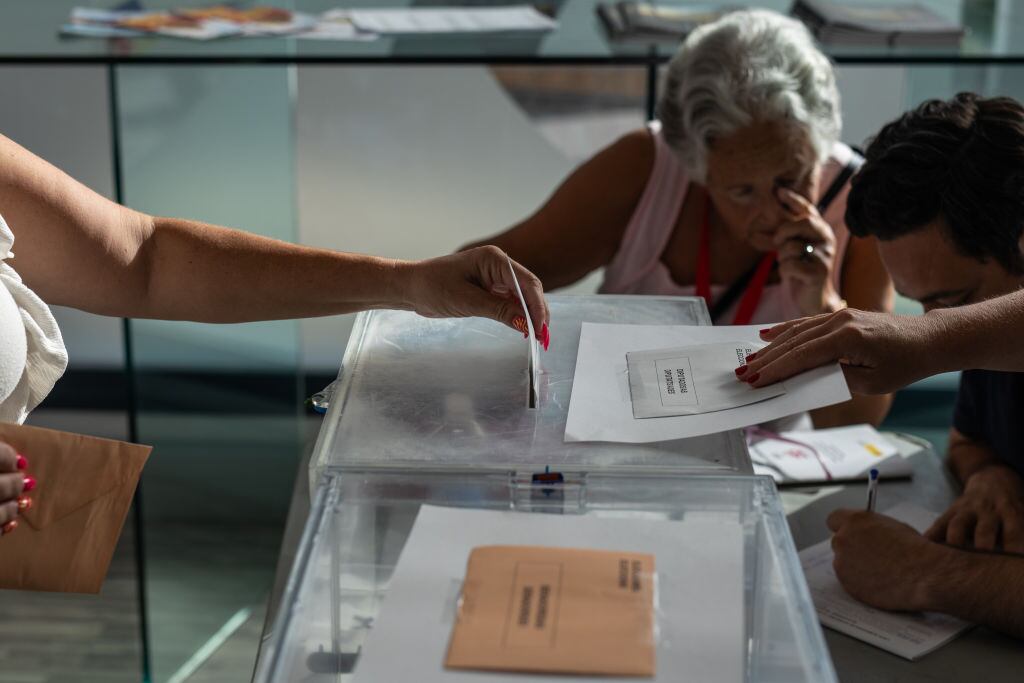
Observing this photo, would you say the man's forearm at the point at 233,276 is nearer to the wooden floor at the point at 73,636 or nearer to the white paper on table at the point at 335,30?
the white paper on table at the point at 335,30

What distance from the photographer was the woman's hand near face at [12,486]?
0.82 m

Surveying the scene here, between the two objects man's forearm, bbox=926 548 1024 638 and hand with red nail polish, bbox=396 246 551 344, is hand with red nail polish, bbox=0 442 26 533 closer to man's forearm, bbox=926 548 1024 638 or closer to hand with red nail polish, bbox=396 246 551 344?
hand with red nail polish, bbox=396 246 551 344

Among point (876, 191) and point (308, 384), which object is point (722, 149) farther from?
point (308, 384)

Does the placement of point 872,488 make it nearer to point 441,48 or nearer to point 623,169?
point 623,169

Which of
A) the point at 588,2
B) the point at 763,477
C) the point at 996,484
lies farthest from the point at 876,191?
the point at 588,2

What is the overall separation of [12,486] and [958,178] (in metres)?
1.13

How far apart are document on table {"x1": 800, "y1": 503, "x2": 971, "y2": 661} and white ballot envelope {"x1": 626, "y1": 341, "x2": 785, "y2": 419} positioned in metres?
0.30

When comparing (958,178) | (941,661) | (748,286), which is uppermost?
(958,178)

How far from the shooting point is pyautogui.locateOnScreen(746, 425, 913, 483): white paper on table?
5.07ft

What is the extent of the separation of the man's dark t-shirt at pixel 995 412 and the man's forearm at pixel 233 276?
83 centimetres

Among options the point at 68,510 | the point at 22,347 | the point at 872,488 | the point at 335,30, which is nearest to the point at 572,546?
the point at 68,510

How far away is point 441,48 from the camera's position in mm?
2352

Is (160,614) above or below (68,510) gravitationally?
below

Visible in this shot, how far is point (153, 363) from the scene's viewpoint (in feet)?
8.73
